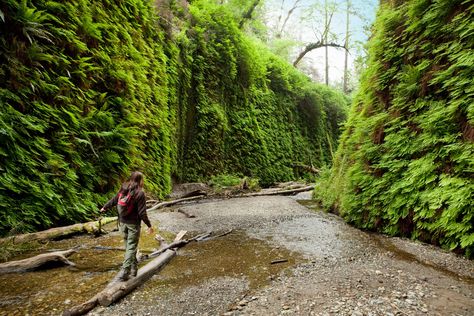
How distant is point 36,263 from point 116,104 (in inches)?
212

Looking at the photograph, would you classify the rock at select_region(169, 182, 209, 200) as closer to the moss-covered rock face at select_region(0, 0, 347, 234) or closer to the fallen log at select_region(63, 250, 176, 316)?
the moss-covered rock face at select_region(0, 0, 347, 234)

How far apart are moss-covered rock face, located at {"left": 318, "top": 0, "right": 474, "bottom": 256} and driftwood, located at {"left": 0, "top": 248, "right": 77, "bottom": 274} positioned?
5.60 metres

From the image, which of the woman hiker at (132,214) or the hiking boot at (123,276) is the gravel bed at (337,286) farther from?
the woman hiker at (132,214)

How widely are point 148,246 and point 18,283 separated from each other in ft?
6.44

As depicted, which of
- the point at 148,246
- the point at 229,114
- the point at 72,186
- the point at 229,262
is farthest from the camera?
the point at 229,114

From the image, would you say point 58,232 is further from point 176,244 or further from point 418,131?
point 418,131

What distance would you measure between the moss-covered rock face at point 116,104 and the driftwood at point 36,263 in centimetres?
148

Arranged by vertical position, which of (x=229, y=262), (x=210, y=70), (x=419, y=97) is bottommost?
(x=229, y=262)

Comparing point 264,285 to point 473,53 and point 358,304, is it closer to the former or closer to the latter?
point 358,304

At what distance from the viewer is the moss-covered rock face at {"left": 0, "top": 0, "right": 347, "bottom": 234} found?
527cm

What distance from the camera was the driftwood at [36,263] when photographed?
3.49 m

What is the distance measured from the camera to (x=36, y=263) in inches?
143

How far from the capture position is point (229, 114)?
1736 cm

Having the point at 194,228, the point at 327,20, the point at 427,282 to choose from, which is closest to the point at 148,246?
the point at 194,228
